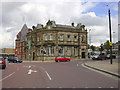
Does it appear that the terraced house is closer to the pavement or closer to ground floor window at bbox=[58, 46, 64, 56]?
ground floor window at bbox=[58, 46, 64, 56]

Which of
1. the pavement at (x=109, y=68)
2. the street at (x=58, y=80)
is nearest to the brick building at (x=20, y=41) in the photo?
the pavement at (x=109, y=68)

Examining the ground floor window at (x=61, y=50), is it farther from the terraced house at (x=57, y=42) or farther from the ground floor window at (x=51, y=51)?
the ground floor window at (x=51, y=51)

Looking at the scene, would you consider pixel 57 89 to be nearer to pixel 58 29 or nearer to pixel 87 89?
pixel 87 89

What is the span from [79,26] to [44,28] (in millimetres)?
13595

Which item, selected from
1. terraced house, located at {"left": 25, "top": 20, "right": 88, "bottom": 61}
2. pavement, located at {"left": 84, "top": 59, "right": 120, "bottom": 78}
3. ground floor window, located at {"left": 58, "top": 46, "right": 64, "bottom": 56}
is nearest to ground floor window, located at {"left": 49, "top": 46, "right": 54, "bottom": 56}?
terraced house, located at {"left": 25, "top": 20, "right": 88, "bottom": 61}

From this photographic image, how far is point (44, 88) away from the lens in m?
8.91

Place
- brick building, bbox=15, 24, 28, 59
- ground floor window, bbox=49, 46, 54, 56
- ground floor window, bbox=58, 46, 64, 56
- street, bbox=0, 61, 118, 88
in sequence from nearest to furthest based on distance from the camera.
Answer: street, bbox=0, 61, 118, 88 → ground floor window, bbox=49, 46, 54, 56 → ground floor window, bbox=58, 46, 64, 56 → brick building, bbox=15, 24, 28, 59

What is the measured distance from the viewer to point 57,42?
5294 centimetres

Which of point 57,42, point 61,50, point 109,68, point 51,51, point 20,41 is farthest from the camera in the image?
point 20,41

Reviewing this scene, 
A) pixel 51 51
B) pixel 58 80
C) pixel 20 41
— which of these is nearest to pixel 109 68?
pixel 58 80

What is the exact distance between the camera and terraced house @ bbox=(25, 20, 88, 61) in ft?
173

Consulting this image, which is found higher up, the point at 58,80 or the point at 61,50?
the point at 61,50

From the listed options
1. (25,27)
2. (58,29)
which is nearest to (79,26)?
(58,29)

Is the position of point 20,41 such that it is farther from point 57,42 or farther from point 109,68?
point 109,68
